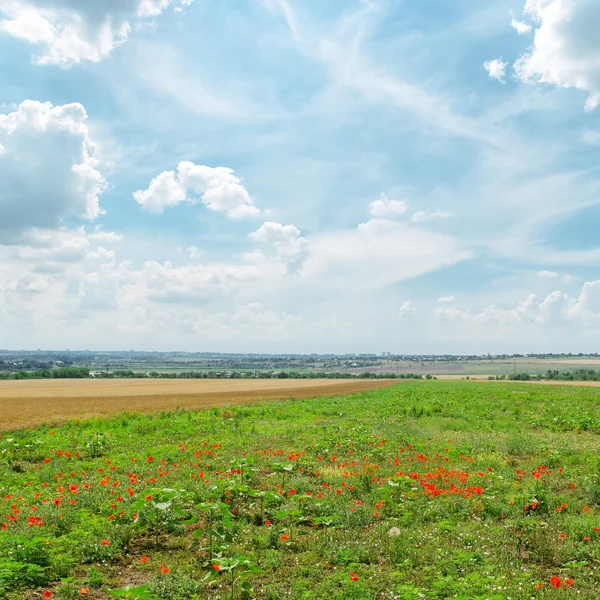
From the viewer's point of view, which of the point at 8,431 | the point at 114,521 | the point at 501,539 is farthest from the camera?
the point at 8,431

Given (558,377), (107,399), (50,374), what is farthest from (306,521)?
(50,374)

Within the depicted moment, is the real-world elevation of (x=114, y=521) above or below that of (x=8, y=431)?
above

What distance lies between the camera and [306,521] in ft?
32.0

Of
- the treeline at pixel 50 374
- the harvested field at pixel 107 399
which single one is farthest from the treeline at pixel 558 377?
the treeline at pixel 50 374

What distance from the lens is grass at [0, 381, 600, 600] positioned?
22.2 feet

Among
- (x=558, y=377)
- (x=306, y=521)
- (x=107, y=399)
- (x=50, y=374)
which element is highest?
(x=306, y=521)

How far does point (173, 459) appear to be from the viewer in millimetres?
15406

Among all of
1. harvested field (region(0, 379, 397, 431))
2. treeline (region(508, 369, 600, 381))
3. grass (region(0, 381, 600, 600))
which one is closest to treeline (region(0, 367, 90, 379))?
harvested field (region(0, 379, 397, 431))

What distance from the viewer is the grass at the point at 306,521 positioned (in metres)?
6.77

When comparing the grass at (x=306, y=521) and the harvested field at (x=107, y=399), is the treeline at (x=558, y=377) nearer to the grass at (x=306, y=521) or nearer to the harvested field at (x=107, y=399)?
the harvested field at (x=107, y=399)

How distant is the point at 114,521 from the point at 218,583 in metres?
3.36

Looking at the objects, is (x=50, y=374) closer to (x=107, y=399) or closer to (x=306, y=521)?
(x=107, y=399)

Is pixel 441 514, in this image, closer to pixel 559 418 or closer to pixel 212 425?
pixel 212 425

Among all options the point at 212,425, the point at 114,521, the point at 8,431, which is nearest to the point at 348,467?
the point at 114,521
